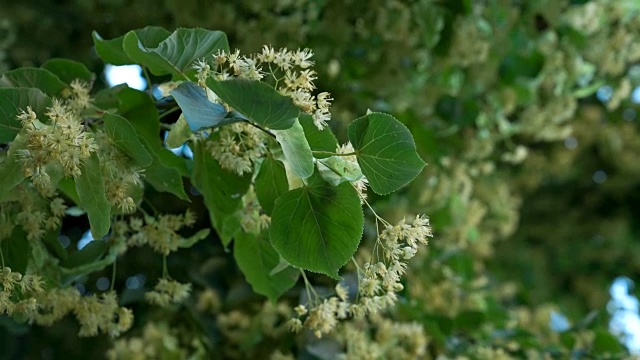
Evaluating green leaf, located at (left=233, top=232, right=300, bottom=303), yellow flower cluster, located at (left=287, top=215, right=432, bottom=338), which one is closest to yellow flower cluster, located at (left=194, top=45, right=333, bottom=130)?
yellow flower cluster, located at (left=287, top=215, right=432, bottom=338)

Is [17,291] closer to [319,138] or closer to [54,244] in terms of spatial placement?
[54,244]

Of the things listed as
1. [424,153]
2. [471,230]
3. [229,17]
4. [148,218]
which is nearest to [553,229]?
[471,230]

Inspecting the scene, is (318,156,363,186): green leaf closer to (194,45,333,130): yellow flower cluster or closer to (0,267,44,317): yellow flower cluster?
(194,45,333,130): yellow flower cluster

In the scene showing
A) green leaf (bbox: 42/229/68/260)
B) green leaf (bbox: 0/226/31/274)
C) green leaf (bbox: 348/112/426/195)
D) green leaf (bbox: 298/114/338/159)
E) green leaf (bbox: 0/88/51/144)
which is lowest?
green leaf (bbox: 0/226/31/274)

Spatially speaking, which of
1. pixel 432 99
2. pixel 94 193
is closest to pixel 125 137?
pixel 94 193

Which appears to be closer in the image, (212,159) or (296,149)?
(296,149)

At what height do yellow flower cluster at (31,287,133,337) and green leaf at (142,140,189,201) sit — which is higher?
green leaf at (142,140,189,201)
